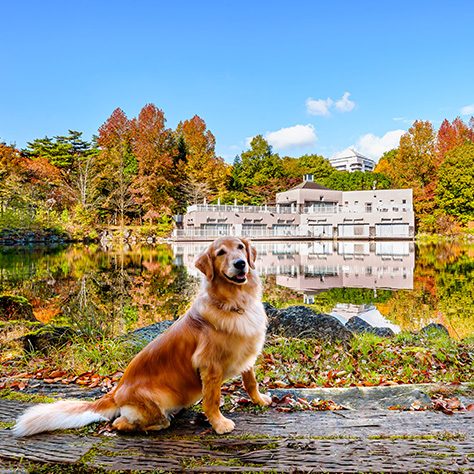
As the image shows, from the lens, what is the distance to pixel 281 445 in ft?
5.24

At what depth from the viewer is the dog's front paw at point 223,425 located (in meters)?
1.80

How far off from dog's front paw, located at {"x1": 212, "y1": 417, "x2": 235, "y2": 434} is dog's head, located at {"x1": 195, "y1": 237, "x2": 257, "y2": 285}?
2.40ft

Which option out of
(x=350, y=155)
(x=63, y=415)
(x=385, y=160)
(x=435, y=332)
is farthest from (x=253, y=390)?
(x=350, y=155)

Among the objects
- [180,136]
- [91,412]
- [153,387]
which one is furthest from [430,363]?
[180,136]

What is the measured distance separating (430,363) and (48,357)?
3.81 m

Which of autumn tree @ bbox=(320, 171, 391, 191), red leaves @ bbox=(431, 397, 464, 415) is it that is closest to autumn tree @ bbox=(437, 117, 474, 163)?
autumn tree @ bbox=(320, 171, 391, 191)

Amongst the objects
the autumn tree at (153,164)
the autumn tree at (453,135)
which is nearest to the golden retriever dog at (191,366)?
the autumn tree at (153,164)

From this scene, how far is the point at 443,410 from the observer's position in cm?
203

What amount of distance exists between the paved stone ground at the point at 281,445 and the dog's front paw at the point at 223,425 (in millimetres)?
40

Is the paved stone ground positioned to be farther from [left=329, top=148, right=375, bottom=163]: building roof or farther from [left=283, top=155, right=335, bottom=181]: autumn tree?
[left=329, top=148, right=375, bottom=163]: building roof

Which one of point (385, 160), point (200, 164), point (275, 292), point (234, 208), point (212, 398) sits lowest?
point (275, 292)

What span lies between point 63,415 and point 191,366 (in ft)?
2.31

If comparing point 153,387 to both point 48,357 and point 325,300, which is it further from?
point 325,300

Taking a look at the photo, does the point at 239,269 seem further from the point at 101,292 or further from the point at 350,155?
the point at 350,155
